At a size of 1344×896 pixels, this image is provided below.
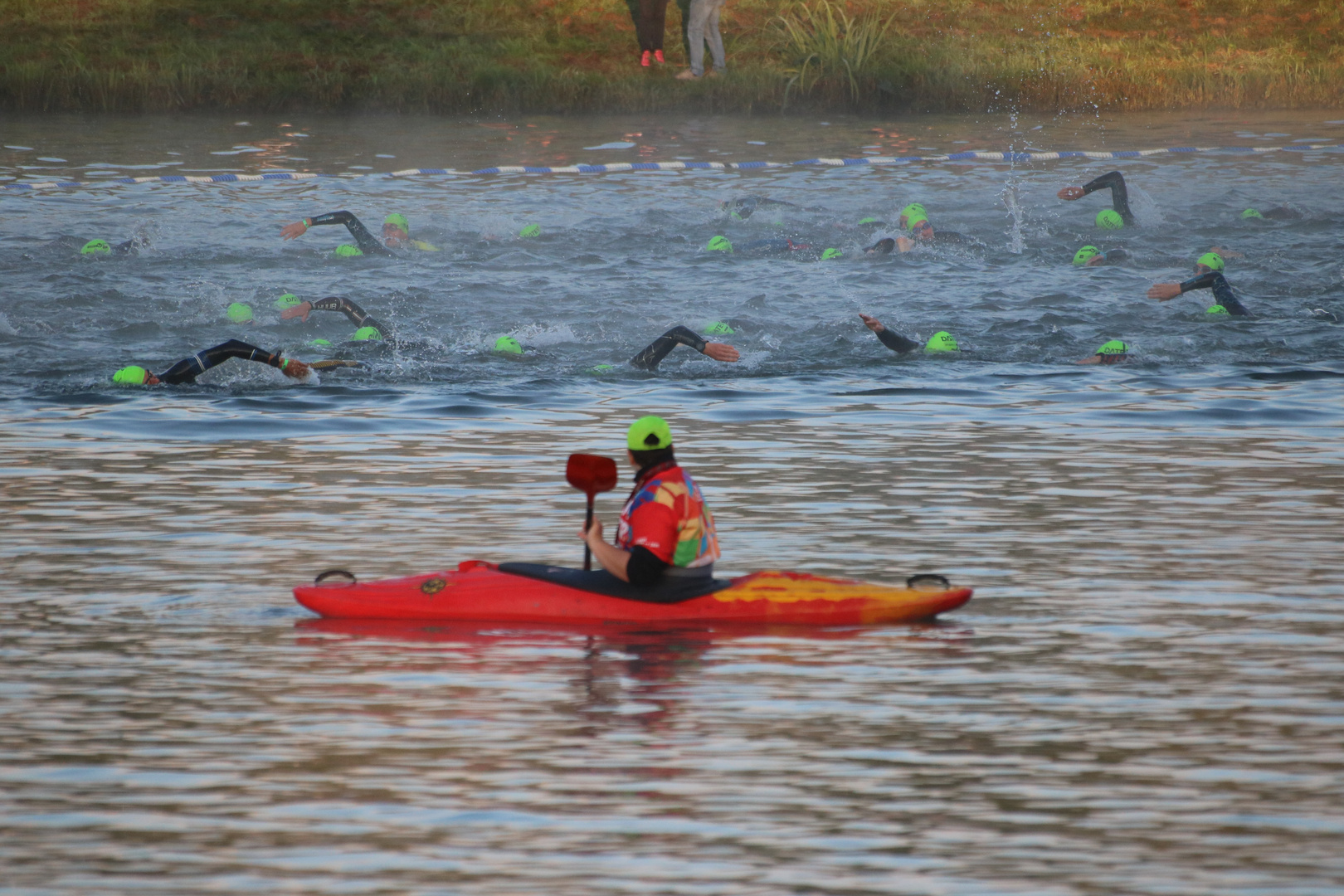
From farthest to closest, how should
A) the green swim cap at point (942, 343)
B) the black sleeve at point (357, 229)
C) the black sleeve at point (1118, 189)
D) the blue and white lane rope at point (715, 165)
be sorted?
the blue and white lane rope at point (715, 165)
the black sleeve at point (1118, 189)
the black sleeve at point (357, 229)
the green swim cap at point (942, 343)

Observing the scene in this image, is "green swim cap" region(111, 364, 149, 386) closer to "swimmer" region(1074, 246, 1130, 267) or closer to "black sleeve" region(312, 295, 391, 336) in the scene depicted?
"black sleeve" region(312, 295, 391, 336)

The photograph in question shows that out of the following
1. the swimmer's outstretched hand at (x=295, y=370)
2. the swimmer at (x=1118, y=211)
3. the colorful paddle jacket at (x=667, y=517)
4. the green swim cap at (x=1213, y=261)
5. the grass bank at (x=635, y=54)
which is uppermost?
the grass bank at (x=635, y=54)

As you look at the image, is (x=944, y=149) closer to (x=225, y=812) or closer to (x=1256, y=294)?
(x=1256, y=294)

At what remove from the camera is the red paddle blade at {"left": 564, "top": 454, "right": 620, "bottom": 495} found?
346 inches

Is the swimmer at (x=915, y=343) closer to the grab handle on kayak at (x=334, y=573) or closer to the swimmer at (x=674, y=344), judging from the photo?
the swimmer at (x=674, y=344)

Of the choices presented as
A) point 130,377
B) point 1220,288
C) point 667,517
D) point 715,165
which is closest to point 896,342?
point 1220,288

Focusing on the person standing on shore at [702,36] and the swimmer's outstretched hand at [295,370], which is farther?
the person standing on shore at [702,36]

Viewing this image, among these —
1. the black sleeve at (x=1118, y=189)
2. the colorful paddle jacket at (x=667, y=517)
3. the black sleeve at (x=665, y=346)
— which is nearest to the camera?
the colorful paddle jacket at (x=667, y=517)

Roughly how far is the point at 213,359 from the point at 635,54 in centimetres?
2582

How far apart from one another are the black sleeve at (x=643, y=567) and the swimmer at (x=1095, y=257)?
44.1 feet

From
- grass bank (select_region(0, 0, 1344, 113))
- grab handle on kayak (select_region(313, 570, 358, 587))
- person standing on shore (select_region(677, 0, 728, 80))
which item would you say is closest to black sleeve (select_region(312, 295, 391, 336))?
grab handle on kayak (select_region(313, 570, 358, 587))

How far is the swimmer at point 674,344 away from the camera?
48.0ft

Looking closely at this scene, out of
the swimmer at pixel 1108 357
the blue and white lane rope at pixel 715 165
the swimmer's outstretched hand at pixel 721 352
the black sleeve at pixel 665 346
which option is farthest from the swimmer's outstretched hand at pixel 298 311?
the blue and white lane rope at pixel 715 165

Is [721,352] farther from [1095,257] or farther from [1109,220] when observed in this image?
[1109,220]
